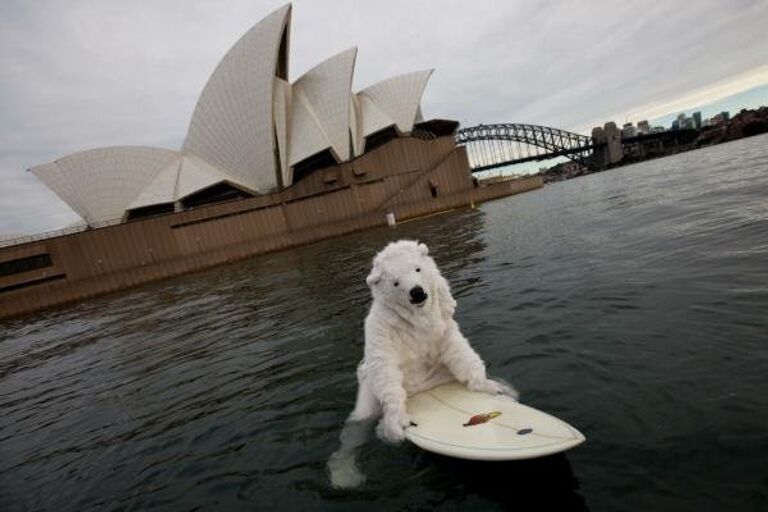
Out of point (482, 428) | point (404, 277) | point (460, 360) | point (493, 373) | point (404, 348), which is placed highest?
point (404, 277)

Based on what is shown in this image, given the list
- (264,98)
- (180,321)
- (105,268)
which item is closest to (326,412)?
(180,321)

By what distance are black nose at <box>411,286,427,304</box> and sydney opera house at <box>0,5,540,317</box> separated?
29.5 metres

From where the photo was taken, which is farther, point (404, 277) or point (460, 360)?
point (460, 360)

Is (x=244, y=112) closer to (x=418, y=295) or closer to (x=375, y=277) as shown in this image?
(x=375, y=277)

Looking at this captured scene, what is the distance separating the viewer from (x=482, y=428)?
2.91 metres

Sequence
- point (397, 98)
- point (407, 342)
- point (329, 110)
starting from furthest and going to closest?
1. point (397, 98)
2. point (329, 110)
3. point (407, 342)

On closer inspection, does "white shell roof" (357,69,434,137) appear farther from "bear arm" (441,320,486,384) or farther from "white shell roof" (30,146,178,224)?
"bear arm" (441,320,486,384)

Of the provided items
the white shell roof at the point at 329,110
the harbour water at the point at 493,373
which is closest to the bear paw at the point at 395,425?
the harbour water at the point at 493,373

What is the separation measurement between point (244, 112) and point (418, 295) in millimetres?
40236

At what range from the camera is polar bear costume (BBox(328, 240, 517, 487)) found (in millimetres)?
3420

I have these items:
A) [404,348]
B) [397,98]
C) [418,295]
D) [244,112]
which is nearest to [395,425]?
[404,348]

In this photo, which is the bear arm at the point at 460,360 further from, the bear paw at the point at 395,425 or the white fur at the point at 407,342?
the bear paw at the point at 395,425

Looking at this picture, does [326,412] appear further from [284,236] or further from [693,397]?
[284,236]

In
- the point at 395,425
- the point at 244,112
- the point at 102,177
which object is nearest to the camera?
the point at 395,425
